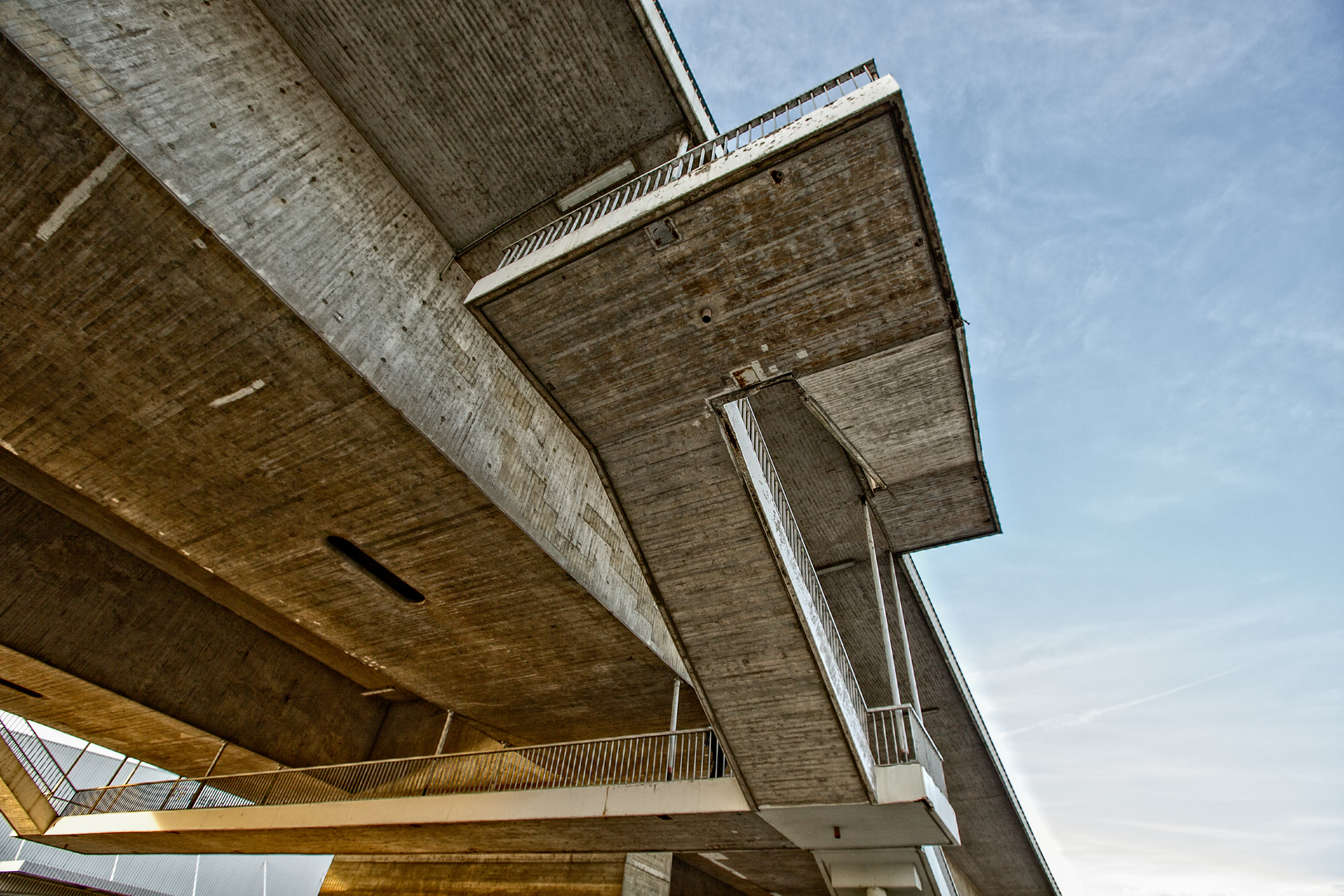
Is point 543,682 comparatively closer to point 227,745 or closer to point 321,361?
point 321,361


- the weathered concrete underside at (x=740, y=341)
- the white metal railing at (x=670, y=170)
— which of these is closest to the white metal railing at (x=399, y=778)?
the weathered concrete underside at (x=740, y=341)

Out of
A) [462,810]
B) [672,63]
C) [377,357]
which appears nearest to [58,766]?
[462,810]

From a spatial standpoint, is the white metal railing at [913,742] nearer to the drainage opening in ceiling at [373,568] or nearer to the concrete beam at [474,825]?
the concrete beam at [474,825]

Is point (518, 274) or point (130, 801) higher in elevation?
point (518, 274)

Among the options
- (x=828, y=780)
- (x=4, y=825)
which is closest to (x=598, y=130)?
(x=828, y=780)

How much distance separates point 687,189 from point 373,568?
8128mm

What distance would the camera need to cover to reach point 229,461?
26.2ft

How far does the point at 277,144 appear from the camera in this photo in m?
7.35

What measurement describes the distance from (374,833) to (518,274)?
13.0 metres

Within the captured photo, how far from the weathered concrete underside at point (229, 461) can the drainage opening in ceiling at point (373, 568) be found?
0.17 m

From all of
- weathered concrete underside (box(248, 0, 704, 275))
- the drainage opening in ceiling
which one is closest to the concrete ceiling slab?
weathered concrete underside (box(248, 0, 704, 275))

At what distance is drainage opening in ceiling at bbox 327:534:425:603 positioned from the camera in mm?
9523

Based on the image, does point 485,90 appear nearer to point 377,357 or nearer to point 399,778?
point 377,357

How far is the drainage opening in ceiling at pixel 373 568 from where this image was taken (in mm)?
9523
